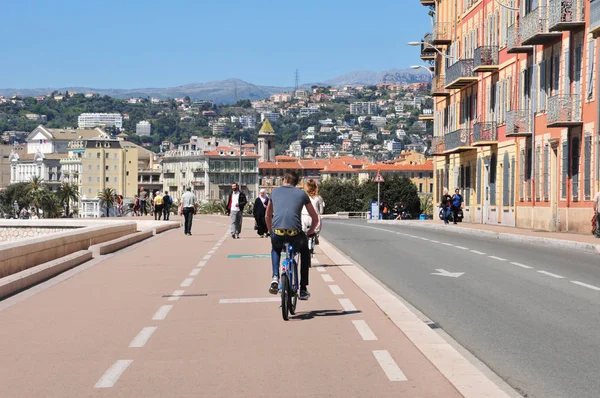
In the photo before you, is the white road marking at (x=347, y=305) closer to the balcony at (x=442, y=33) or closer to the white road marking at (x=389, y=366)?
the white road marking at (x=389, y=366)

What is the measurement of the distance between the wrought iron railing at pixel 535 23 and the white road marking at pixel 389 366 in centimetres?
3456

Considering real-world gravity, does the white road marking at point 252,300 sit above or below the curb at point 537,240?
above

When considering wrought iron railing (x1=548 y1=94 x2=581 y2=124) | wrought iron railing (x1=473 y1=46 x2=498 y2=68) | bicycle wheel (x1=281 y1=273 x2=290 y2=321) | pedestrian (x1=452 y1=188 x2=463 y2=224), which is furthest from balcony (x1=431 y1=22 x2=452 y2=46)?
bicycle wheel (x1=281 y1=273 x2=290 y2=321)

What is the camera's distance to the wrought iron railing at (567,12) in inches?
1564

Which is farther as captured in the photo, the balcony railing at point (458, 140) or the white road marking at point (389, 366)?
the balcony railing at point (458, 140)

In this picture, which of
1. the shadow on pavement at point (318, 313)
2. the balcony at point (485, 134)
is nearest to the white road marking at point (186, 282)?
the shadow on pavement at point (318, 313)

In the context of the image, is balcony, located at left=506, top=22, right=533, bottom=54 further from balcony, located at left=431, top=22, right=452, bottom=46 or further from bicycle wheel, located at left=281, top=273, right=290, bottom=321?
bicycle wheel, located at left=281, top=273, right=290, bottom=321

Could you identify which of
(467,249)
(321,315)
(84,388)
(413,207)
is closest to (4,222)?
(467,249)

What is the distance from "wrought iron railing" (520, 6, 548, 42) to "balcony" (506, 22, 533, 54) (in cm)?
95

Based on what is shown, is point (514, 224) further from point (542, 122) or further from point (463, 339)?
point (463, 339)

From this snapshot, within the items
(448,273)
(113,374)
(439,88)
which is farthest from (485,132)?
(113,374)

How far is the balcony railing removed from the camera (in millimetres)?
59312

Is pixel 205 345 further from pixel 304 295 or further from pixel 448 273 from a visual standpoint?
pixel 448 273

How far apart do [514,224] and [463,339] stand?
40.0 m
